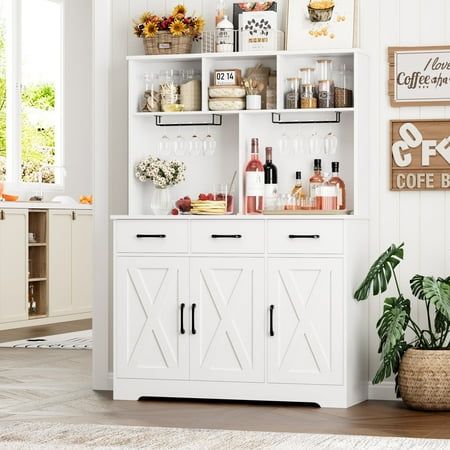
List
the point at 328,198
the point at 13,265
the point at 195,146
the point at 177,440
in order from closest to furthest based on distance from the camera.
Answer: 1. the point at 177,440
2. the point at 328,198
3. the point at 195,146
4. the point at 13,265

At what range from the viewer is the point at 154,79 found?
19.7 feet

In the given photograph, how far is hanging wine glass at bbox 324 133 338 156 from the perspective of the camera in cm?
583

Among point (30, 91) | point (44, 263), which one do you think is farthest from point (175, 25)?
point (30, 91)

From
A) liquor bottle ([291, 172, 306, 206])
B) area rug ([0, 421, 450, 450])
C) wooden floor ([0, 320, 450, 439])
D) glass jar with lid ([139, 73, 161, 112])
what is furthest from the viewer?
glass jar with lid ([139, 73, 161, 112])

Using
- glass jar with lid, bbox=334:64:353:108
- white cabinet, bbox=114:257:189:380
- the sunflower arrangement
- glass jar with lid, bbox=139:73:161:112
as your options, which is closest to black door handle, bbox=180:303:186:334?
white cabinet, bbox=114:257:189:380

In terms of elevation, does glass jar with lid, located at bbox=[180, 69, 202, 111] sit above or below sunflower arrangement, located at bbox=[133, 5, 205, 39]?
below

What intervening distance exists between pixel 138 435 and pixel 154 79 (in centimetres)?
216

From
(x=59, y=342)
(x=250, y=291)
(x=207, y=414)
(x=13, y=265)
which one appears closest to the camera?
(x=207, y=414)

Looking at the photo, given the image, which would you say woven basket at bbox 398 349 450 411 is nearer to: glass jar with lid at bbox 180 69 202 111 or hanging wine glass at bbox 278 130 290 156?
hanging wine glass at bbox 278 130 290 156

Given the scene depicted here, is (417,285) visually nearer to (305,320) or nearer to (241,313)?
(305,320)

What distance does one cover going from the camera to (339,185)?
5719 mm

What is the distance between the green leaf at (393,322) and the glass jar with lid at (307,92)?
108cm

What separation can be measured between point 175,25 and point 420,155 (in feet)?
4.77

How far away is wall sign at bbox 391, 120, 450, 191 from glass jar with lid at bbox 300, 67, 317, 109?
1.46ft
